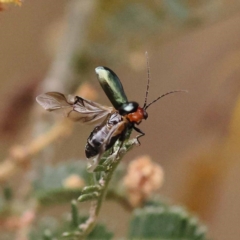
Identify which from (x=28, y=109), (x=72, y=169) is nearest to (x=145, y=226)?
(x=72, y=169)

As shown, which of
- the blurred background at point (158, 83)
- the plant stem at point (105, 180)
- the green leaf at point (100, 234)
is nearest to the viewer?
the plant stem at point (105, 180)

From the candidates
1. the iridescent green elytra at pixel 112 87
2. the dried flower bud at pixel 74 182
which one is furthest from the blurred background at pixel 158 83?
the iridescent green elytra at pixel 112 87

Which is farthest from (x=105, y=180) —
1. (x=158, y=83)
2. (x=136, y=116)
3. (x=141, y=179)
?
(x=158, y=83)

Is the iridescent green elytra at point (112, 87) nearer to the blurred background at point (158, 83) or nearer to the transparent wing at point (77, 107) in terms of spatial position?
the transparent wing at point (77, 107)

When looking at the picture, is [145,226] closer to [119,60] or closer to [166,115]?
[119,60]

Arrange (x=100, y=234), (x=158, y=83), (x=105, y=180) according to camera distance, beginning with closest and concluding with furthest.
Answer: (x=105, y=180) < (x=100, y=234) < (x=158, y=83)

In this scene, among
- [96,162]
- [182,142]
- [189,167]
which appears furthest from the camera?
[182,142]

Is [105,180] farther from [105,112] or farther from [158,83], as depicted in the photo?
[158,83]

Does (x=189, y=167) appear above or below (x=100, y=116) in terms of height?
above
